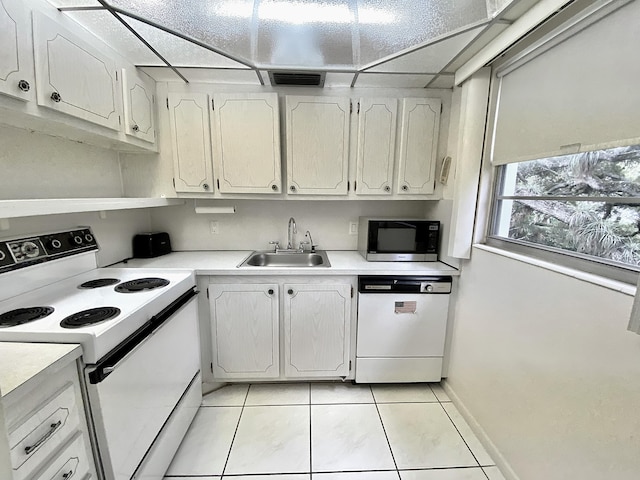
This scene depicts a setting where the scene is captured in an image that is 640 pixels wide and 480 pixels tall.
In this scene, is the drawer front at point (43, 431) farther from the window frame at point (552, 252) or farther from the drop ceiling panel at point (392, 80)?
the drop ceiling panel at point (392, 80)

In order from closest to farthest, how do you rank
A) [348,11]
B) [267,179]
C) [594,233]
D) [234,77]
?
1. [594,233]
2. [348,11]
3. [234,77]
4. [267,179]

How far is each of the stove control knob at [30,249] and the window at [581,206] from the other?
239 cm

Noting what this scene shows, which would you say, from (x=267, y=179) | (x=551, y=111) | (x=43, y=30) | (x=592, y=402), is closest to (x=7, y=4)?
(x=43, y=30)

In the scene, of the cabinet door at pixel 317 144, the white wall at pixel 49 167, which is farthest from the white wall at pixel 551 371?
the white wall at pixel 49 167

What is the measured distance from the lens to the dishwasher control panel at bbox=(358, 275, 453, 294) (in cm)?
180

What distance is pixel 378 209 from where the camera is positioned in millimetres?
2338

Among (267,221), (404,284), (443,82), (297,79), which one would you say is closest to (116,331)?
(267,221)

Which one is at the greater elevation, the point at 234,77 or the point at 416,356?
the point at 234,77

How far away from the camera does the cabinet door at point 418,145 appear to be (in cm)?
191

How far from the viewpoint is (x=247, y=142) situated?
1896mm

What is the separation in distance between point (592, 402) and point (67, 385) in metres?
1.80

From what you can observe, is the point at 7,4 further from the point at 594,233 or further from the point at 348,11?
the point at 594,233

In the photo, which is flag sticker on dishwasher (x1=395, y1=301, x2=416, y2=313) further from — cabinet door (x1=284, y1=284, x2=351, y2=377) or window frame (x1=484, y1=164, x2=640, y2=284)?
window frame (x1=484, y1=164, x2=640, y2=284)

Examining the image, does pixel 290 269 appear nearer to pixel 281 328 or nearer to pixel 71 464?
pixel 281 328
